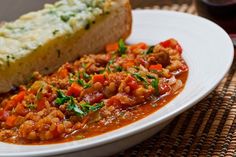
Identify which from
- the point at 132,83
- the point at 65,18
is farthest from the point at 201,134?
the point at 65,18

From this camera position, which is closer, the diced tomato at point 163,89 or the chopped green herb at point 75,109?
the chopped green herb at point 75,109

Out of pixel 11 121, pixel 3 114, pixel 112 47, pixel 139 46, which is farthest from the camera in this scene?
pixel 112 47

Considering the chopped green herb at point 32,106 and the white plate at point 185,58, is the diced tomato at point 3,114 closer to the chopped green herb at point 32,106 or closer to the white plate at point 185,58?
the chopped green herb at point 32,106

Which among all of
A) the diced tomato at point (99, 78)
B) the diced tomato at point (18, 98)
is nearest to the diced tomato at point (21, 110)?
the diced tomato at point (18, 98)

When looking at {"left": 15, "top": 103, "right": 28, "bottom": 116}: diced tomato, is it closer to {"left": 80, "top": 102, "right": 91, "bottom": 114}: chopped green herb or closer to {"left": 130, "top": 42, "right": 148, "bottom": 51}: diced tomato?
{"left": 80, "top": 102, "right": 91, "bottom": 114}: chopped green herb

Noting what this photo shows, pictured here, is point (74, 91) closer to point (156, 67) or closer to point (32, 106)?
point (32, 106)

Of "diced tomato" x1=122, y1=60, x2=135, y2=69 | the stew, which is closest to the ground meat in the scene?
the stew
